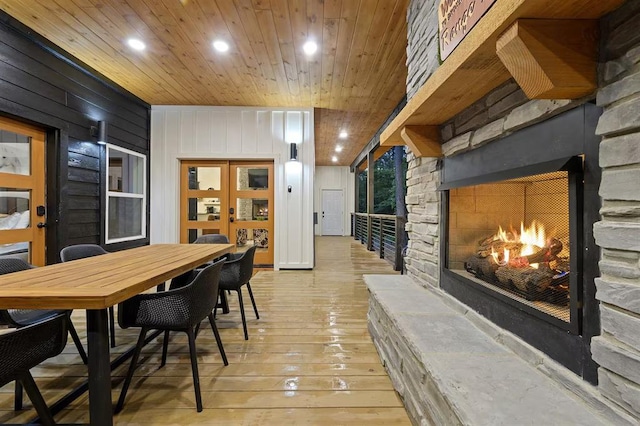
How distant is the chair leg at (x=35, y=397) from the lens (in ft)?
3.92

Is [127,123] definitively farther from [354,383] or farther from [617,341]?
[617,341]

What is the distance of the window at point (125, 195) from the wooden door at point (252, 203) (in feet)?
4.53

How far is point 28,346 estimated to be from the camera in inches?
44.8

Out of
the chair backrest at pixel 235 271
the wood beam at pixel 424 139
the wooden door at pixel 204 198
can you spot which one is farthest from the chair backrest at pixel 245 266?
the wooden door at pixel 204 198

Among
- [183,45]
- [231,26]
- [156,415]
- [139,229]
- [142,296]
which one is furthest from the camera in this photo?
[139,229]

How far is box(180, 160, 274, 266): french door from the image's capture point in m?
5.21

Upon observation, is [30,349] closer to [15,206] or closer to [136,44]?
[15,206]

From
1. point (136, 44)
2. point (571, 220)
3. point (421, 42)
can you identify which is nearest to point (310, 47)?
point (421, 42)

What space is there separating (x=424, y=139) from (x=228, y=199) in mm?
3898

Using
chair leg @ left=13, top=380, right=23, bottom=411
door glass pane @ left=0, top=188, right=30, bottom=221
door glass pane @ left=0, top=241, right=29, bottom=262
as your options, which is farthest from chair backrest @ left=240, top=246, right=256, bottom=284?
door glass pane @ left=0, top=188, right=30, bottom=221

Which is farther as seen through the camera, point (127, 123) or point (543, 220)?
point (127, 123)

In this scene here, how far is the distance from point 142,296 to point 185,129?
4.08 m

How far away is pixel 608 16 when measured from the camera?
0.90 metres

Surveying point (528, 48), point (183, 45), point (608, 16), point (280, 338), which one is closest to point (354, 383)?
point (280, 338)
